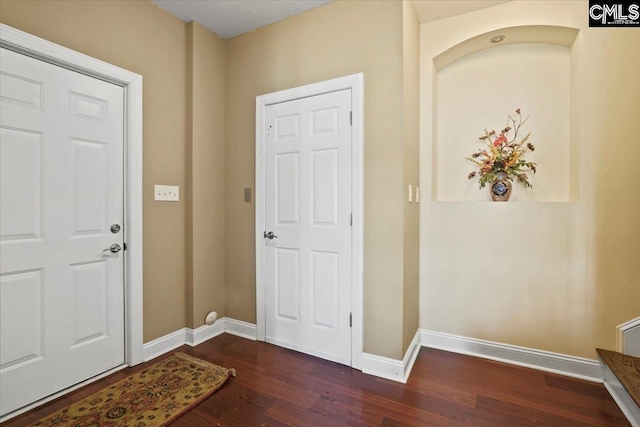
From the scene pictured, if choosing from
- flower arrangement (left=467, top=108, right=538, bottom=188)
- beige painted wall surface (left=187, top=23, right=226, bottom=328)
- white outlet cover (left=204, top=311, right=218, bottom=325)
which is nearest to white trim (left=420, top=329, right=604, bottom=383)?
flower arrangement (left=467, top=108, right=538, bottom=188)

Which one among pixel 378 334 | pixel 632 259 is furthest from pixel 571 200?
pixel 378 334

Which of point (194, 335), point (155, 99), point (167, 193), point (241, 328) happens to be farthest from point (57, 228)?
point (241, 328)

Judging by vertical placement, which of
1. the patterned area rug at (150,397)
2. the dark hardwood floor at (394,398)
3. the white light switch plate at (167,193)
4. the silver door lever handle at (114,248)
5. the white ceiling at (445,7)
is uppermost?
the white ceiling at (445,7)

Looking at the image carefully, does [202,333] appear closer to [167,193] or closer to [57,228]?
[167,193]

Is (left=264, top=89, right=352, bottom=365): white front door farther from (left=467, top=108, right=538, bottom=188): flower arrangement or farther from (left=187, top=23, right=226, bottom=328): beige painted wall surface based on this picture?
(left=467, top=108, right=538, bottom=188): flower arrangement

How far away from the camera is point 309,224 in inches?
95.1

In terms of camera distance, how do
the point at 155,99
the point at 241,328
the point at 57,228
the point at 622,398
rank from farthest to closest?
the point at 241,328 < the point at 155,99 < the point at 57,228 < the point at 622,398

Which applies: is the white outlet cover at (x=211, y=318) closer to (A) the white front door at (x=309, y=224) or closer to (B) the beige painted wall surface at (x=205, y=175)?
(B) the beige painted wall surface at (x=205, y=175)

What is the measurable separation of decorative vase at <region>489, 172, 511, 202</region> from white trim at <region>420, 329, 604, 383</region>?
1.17 m

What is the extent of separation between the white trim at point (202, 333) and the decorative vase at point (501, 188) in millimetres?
2715

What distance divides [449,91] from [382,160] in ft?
3.83

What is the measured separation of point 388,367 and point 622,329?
1.59 m

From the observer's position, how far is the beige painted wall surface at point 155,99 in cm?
199

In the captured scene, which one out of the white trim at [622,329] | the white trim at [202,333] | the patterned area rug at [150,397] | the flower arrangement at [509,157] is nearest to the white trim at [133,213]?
the patterned area rug at [150,397]
